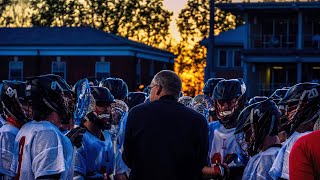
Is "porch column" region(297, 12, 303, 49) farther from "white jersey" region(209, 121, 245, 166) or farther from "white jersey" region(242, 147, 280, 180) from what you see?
"white jersey" region(242, 147, 280, 180)

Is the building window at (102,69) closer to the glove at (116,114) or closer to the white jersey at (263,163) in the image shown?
the glove at (116,114)

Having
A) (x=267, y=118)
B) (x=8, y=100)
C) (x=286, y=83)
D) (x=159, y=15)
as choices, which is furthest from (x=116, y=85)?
(x=159, y=15)

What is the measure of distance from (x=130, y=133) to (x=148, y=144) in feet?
0.65

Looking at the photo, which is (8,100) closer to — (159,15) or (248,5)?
(248,5)

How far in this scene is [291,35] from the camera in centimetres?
4856

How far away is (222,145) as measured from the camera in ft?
29.7

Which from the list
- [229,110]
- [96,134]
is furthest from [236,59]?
[96,134]

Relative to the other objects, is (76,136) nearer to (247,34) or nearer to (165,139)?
(165,139)

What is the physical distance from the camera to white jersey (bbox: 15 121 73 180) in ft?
21.2

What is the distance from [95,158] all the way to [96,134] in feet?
1.00

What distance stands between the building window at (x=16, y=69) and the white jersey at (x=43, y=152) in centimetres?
4837

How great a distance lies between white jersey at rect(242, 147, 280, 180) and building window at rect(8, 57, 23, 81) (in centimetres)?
4830

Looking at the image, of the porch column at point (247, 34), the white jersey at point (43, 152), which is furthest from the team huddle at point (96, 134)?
the porch column at point (247, 34)

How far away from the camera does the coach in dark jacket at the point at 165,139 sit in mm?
7312
